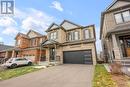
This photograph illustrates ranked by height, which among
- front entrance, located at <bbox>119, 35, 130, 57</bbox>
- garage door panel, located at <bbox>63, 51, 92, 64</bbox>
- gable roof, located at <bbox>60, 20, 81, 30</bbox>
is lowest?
garage door panel, located at <bbox>63, 51, 92, 64</bbox>

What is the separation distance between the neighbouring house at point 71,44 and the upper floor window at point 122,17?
4.89 metres

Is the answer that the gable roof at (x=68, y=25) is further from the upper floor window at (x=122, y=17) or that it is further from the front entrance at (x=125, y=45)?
the front entrance at (x=125, y=45)

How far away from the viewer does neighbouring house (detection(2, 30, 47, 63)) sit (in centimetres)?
2356

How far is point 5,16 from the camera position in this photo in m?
13.5

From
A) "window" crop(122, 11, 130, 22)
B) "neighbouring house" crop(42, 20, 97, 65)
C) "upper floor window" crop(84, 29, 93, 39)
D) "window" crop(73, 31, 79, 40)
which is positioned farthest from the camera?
"window" crop(73, 31, 79, 40)

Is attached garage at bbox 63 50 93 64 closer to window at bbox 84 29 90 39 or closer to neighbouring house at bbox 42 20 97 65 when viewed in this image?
neighbouring house at bbox 42 20 97 65

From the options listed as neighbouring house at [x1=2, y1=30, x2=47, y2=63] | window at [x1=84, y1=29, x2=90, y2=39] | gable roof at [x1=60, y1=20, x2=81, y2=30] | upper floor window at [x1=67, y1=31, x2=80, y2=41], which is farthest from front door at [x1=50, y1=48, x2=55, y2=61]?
window at [x1=84, y1=29, x2=90, y2=39]

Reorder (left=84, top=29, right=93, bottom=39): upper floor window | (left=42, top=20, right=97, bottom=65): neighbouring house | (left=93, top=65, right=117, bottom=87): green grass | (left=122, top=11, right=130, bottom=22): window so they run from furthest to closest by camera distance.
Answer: (left=84, top=29, right=93, bottom=39): upper floor window < (left=42, top=20, right=97, bottom=65): neighbouring house < (left=122, top=11, right=130, bottom=22): window < (left=93, top=65, right=117, bottom=87): green grass

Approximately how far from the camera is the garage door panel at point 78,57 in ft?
56.9

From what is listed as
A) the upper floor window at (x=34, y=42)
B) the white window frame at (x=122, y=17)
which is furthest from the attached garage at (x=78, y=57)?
the upper floor window at (x=34, y=42)

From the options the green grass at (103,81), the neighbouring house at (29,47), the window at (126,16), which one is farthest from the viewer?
the neighbouring house at (29,47)

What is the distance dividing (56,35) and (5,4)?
10.4 meters

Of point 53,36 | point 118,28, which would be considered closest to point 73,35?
point 53,36

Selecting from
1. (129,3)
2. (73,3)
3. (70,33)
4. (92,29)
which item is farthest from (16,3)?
(129,3)
